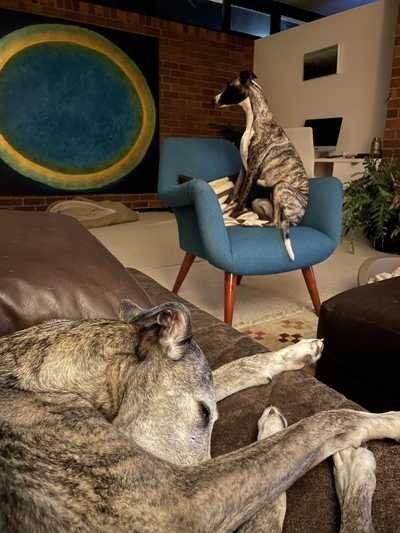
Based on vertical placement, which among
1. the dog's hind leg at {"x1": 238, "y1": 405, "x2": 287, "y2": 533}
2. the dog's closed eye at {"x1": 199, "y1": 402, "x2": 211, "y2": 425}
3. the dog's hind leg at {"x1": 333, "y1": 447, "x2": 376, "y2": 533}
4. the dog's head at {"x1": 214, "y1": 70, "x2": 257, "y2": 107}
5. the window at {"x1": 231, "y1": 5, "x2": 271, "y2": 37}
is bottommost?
the dog's hind leg at {"x1": 238, "y1": 405, "x2": 287, "y2": 533}

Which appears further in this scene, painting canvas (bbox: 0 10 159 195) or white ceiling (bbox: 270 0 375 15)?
white ceiling (bbox: 270 0 375 15)

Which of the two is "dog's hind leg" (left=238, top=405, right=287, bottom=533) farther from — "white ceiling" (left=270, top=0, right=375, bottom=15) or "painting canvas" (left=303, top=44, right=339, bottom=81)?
"white ceiling" (left=270, top=0, right=375, bottom=15)

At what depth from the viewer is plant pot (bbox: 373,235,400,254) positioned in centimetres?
399

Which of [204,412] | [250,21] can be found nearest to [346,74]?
[250,21]

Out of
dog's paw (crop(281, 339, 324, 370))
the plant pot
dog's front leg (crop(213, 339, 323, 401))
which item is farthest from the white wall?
dog's front leg (crop(213, 339, 323, 401))

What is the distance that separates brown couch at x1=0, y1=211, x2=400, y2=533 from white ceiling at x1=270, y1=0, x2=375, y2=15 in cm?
730

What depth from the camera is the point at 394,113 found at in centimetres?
468

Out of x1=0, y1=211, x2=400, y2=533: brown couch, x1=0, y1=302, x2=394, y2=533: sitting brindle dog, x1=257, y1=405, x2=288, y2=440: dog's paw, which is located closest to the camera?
x1=0, y1=302, x2=394, y2=533: sitting brindle dog

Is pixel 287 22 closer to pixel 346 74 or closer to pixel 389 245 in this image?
pixel 346 74

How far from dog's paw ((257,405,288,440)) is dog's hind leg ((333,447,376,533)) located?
4.4 inches

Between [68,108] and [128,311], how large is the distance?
5.68 metres

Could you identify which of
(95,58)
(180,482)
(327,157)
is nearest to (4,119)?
(95,58)

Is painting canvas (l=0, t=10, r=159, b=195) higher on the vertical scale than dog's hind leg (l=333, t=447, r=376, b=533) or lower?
higher

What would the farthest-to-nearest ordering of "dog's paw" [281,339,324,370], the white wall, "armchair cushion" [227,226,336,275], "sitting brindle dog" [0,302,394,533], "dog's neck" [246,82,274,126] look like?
the white wall
"dog's neck" [246,82,274,126]
"armchair cushion" [227,226,336,275]
"dog's paw" [281,339,324,370]
"sitting brindle dog" [0,302,394,533]
